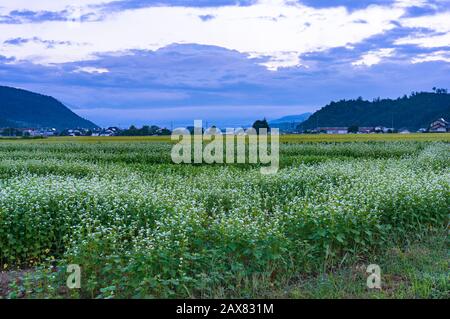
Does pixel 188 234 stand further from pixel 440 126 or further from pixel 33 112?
pixel 33 112

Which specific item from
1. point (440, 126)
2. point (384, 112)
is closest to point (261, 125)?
point (440, 126)

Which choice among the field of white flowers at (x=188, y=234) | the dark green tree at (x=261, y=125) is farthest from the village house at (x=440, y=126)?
the field of white flowers at (x=188, y=234)

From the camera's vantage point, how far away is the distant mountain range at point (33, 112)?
66.8m

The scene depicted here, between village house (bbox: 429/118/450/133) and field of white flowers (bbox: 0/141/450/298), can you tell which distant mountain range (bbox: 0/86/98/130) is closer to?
village house (bbox: 429/118/450/133)

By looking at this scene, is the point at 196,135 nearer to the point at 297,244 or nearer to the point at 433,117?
the point at 297,244

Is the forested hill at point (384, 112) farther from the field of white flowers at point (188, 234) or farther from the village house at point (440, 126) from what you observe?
the field of white flowers at point (188, 234)

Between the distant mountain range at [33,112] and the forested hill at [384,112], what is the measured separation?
31517 millimetres

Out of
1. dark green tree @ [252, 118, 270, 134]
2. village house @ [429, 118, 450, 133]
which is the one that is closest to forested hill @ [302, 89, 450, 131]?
village house @ [429, 118, 450, 133]

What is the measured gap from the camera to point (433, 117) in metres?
54.9

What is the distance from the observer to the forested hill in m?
58.2

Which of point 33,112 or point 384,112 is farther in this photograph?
point 33,112

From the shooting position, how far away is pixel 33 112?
235 ft

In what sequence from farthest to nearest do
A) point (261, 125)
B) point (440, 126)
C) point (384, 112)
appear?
point (384, 112) → point (440, 126) → point (261, 125)

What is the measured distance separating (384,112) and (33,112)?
50.9 meters
